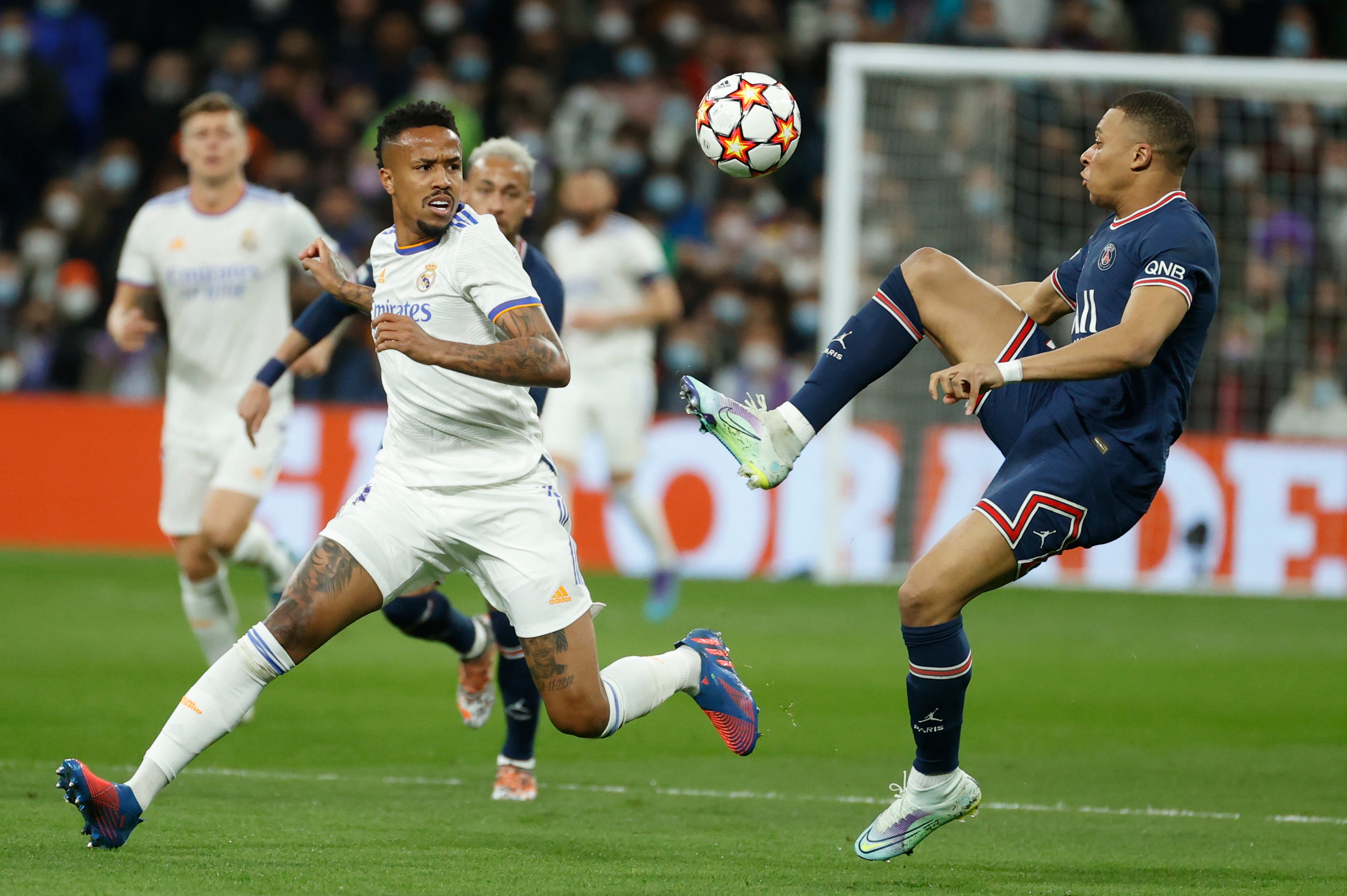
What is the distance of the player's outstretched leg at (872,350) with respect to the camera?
541 centimetres

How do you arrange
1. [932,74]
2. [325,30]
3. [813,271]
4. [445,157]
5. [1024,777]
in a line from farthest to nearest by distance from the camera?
[325,30] → [813,271] → [932,74] → [1024,777] → [445,157]

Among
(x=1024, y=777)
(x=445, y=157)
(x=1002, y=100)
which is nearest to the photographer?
(x=445, y=157)

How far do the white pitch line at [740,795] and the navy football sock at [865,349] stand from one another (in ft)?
5.41

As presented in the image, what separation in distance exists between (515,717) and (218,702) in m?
1.47

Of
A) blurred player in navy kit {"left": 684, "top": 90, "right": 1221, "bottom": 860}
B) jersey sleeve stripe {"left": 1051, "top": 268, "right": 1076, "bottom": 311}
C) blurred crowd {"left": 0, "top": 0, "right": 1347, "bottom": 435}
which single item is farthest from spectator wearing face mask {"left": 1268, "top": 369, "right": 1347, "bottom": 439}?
blurred player in navy kit {"left": 684, "top": 90, "right": 1221, "bottom": 860}

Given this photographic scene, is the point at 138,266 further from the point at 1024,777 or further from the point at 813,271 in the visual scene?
the point at 813,271

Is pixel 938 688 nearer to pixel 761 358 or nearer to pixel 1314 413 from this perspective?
pixel 1314 413

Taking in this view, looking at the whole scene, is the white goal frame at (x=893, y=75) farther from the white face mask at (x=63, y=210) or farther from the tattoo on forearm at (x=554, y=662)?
the white face mask at (x=63, y=210)

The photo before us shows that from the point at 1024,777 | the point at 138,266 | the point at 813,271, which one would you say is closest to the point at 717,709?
the point at 1024,777

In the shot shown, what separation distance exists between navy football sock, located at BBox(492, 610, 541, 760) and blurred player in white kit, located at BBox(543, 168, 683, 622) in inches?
191

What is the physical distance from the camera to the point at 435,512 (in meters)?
5.02

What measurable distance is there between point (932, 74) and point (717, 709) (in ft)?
26.5

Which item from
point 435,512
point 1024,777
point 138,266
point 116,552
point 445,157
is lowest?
point 116,552

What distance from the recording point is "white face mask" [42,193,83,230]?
Result: 53.3 feet
